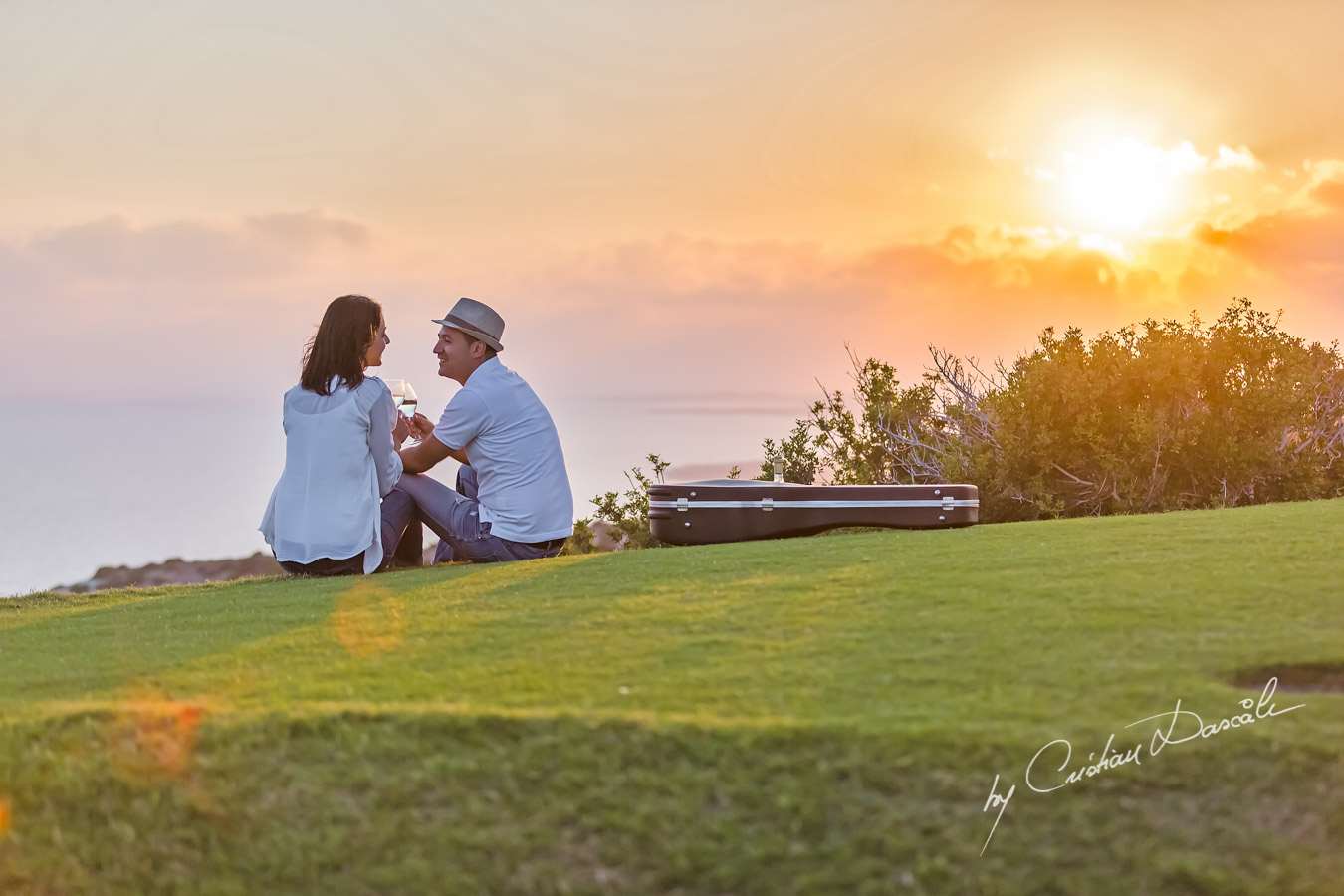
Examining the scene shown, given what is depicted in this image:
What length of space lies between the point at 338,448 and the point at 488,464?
0.89 metres

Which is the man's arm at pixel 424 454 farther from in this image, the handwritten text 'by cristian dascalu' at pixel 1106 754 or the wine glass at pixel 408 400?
the handwritten text 'by cristian dascalu' at pixel 1106 754

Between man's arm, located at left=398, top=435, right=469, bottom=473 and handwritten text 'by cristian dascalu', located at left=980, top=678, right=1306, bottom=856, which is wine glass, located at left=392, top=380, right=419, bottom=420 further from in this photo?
handwritten text 'by cristian dascalu', located at left=980, top=678, right=1306, bottom=856

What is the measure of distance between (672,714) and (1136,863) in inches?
46.5

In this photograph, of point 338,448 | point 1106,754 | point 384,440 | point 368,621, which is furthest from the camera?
point 384,440

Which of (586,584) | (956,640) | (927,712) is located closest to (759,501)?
(586,584)

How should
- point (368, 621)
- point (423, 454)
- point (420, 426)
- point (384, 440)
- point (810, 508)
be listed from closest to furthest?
point (368, 621), point (384, 440), point (423, 454), point (420, 426), point (810, 508)

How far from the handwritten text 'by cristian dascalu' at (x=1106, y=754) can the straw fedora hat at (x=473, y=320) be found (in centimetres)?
478

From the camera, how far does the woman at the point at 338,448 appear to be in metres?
6.37

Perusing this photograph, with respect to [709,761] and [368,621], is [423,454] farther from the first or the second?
[709,761]

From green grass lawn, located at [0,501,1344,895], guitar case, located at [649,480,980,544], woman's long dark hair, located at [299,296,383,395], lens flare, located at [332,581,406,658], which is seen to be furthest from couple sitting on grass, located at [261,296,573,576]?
green grass lawn, located at [0,501,1344,895]

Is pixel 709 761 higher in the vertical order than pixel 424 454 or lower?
lower

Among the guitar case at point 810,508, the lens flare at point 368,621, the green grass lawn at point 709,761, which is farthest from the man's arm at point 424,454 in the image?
the green grass lawn at point 709,761

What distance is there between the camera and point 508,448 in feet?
22.3

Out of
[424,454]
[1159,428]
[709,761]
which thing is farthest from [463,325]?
[1159,428]
